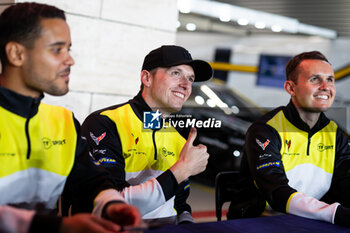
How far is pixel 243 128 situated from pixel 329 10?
4.20m

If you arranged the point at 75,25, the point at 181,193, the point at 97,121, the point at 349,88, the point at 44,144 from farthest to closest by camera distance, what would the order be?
the point at 349,88, the point at 75,25, the point at 181,193, the point at 97,121, the point at 44,144

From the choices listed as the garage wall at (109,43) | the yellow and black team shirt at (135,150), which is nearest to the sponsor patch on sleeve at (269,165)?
the yellow and black team shirt at (135,150)

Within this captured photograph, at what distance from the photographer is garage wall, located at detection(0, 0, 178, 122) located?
2.80 metres

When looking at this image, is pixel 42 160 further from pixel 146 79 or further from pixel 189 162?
pixel 146 79

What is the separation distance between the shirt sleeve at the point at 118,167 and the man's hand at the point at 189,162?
0.04 meters

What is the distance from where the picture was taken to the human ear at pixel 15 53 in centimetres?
156

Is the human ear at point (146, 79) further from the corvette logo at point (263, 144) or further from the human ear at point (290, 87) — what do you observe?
the human ear at point (290, 87)

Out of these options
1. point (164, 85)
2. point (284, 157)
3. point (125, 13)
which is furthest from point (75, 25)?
point (284, 157)

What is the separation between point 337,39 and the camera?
26.0ft

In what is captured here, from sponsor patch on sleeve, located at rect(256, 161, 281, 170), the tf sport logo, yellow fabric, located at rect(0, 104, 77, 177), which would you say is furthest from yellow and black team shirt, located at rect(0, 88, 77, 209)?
sponsor patch on sleeve, located at rect(256, 161, 281, 170)

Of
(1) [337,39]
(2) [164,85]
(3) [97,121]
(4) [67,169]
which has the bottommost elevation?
(4) [67,169]

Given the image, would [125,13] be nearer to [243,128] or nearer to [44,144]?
[44,144]

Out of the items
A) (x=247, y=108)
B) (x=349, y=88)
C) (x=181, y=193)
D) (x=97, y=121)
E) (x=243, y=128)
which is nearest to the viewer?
(x=97, y=121)

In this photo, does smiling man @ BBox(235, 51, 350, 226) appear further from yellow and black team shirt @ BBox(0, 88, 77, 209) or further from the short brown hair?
yellow and black team shirt @ BBox(0, 88, 77, 209)
